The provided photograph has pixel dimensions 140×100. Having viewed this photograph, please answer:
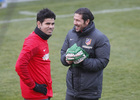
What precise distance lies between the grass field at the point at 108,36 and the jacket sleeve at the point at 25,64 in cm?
40

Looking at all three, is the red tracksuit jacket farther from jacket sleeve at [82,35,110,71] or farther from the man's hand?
jacket sleeve at [82,35,110,71]

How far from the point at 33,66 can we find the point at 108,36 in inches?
321

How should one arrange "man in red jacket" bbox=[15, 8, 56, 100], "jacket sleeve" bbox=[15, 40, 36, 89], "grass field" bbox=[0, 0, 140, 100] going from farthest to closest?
"grass field" bbox=[0, 0, 140, 100], "man in red jacket" bbox=[15, 8, 56, 100], "jacket sleeve" bbox=[15, 40, 36, 89]

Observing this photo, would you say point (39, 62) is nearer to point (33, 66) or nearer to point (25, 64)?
point (33, 66)

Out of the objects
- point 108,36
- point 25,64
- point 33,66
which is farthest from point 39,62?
point 108,36

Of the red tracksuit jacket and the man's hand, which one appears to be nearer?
the red tracksuit jacket

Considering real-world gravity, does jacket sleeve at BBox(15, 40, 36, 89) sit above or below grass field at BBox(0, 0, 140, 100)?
above

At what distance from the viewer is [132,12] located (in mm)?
15656

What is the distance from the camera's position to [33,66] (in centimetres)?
424

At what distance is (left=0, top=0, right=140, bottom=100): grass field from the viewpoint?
720cm

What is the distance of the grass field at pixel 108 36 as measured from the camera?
23.6 ft

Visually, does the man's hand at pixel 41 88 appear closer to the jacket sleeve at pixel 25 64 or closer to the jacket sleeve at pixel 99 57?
the jacket sleeve at pixel 25 64

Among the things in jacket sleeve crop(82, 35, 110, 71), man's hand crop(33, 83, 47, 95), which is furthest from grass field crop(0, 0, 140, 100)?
jacket sleeve crop(82, 35, 110, 71)

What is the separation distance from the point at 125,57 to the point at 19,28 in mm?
5153
